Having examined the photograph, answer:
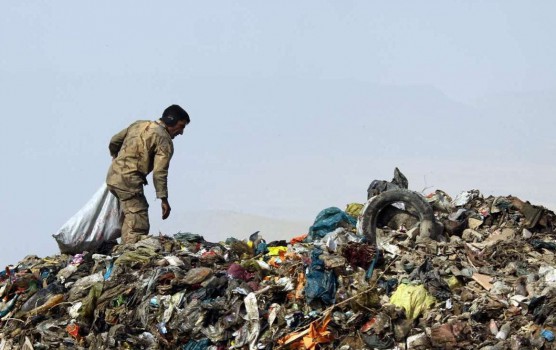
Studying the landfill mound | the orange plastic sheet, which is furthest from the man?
the orange plastic sheet

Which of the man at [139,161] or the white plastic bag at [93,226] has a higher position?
the man at [139,161]

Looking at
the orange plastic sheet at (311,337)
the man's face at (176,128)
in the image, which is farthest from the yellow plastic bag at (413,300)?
the man's face at (176,128)

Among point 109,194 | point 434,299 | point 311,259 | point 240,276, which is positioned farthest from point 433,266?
point 109,194

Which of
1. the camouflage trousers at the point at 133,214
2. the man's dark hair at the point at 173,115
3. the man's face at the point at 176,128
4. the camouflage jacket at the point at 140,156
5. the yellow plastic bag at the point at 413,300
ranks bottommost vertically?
the yellow plastic bag at the point at 413,300

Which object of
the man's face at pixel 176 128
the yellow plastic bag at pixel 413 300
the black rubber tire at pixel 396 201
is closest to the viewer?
the yellow plastic bag at pixel 413 300

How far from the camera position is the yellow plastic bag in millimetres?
7723

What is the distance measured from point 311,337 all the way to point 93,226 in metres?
3.42

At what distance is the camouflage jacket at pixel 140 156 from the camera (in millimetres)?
9664

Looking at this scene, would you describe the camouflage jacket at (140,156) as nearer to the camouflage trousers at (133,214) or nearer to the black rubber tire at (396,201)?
the camouflage trousers at (133,214)

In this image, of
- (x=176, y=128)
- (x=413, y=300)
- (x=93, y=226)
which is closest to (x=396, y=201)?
(x=413, y=300)

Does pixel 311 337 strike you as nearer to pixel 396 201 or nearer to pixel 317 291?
pixel 317 291

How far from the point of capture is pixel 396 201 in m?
9.41

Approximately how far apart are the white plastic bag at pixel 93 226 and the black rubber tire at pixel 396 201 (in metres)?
2.76

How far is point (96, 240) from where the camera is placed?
10039 millimetres
